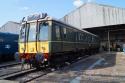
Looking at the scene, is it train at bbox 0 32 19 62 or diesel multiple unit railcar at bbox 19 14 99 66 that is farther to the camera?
train at bbox 0 32 19 62

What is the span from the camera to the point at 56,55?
13922 millimetres

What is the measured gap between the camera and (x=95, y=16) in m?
38.3

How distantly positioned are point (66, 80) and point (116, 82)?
7.15ft

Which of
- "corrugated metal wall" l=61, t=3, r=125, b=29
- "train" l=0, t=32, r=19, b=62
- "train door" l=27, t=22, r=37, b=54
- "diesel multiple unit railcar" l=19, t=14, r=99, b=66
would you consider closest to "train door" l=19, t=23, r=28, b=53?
"diesel multiple unit railcar" l=19, t=14, r=99, b=66

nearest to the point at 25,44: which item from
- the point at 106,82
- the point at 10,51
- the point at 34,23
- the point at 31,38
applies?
the point at 31,38

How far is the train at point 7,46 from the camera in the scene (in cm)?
2095

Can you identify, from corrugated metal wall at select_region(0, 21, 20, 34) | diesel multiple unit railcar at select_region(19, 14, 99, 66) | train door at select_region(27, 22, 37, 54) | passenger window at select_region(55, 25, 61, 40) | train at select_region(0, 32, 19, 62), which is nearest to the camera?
diesel multiple unit railcar at select_region(19, 14, 99, 66)

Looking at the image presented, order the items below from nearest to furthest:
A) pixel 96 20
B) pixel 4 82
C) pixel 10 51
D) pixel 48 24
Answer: pixel 4 82 < pixel 48 24 < pixel 10 51 < pixel 96 20

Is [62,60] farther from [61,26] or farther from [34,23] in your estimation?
[34,23]

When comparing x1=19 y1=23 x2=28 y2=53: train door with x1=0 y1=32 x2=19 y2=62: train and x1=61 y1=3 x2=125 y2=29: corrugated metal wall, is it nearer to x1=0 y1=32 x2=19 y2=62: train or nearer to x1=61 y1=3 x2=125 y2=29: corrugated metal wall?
x1=0 y1=32 x2=19 y2=62: train

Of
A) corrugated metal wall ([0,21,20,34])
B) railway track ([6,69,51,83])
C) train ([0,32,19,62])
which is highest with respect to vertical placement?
corrugated metal wall ([0,21,20,34])

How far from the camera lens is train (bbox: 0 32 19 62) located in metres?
20.9

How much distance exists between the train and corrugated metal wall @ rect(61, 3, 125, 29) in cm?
1853

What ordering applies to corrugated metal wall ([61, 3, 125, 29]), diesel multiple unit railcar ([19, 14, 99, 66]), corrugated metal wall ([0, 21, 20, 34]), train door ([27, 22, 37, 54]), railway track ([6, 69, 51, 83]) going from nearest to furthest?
railway track ([6, 69, 51, 83]), diesel multiple unit railcar ([19, 14, 99, 66]), train door ([27, 22, 37, 54]), corrugated metal wall ([61, 3, 125, 29]), corrugated metal wall ([0, 21, 20, 34])
